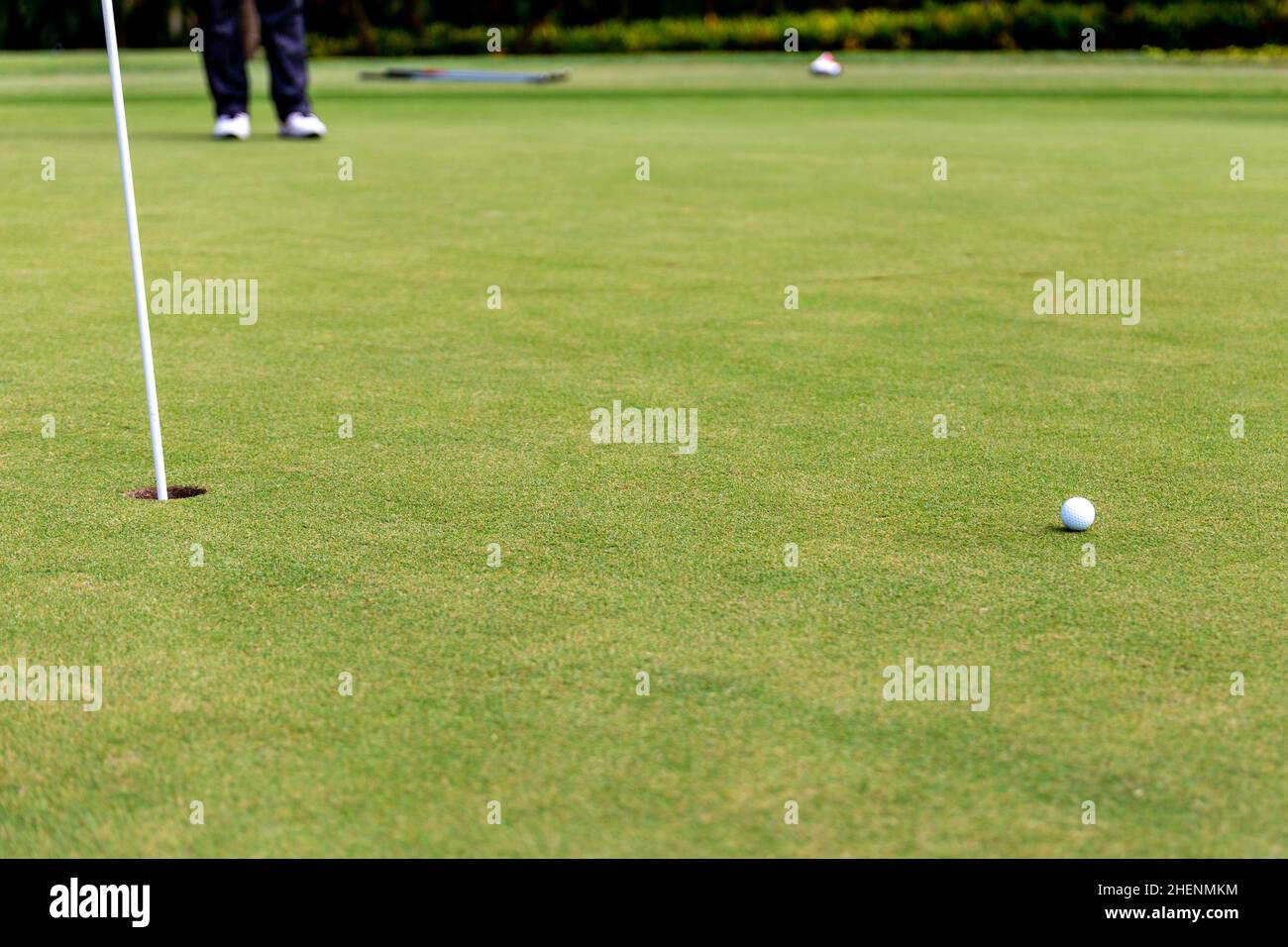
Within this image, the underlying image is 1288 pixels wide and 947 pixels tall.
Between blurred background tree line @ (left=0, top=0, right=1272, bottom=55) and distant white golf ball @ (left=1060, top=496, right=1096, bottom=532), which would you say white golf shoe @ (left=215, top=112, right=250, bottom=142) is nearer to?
distant white golf ball @ (left=1060, top=496, right=1096, bottom=532)

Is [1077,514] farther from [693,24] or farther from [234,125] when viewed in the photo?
[693,24]

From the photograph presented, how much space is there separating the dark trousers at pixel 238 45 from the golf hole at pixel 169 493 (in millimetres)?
9596

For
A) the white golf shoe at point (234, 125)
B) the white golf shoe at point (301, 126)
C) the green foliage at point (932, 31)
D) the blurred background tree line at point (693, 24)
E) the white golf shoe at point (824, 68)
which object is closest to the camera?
the white golf shoe at point (234, 125)

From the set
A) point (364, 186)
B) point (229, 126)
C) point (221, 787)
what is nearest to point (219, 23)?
point (229, 126)

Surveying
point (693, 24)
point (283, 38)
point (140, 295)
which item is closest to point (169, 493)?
point (140, 295)

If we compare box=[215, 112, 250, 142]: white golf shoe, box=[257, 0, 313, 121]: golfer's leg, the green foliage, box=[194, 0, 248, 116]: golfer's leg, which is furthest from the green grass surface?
the green foliage

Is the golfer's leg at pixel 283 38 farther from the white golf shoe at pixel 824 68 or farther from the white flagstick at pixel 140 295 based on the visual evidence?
the white golf shoe at pixel 824 68

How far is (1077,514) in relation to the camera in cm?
445

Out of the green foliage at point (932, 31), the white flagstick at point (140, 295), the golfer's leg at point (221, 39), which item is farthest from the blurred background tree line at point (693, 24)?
the white flagstick at point (140, 295)

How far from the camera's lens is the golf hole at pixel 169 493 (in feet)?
15.9

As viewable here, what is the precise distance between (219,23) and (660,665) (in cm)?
1178

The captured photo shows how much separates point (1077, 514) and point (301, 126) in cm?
1183
